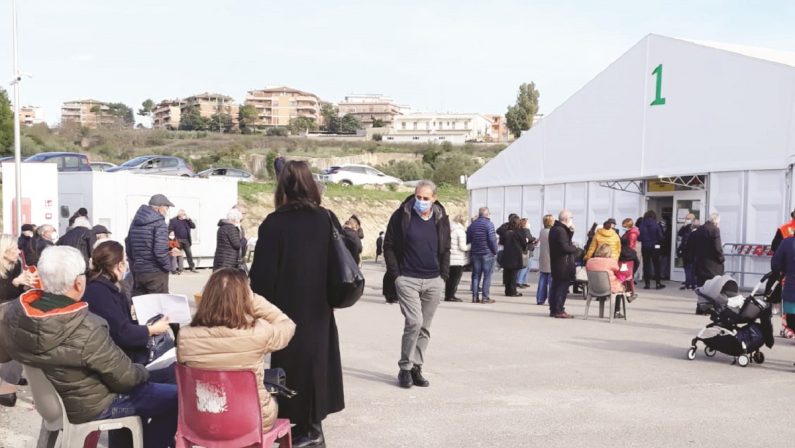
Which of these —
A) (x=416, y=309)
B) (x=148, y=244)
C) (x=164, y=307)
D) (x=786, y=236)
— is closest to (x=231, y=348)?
(x=164, y=307)

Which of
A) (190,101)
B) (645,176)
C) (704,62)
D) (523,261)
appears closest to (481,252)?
(523,261)

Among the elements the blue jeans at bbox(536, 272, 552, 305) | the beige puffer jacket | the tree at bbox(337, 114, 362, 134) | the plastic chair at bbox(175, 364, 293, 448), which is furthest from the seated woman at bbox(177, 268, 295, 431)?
the tree at bbox(337, 114, 362, 134)

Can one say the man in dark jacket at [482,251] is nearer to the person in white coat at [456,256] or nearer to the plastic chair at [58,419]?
the person in white coat at [456,256]

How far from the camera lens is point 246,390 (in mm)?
3977

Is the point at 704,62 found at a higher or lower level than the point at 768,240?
higher

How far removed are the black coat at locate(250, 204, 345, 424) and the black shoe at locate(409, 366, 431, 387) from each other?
8.52 ft

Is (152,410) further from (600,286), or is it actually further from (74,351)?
(600,286)

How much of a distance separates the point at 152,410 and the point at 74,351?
0.67m

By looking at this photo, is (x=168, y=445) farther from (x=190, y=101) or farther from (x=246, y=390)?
(x=190, y=101)

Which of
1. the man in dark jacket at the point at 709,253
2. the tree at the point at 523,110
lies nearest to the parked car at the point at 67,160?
the man in dark jacket at the point at 709,253

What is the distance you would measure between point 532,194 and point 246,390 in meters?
20.4

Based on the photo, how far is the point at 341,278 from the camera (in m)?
4.93

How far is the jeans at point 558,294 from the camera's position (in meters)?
12.6

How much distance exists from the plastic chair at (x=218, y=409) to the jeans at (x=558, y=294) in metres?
9.10
